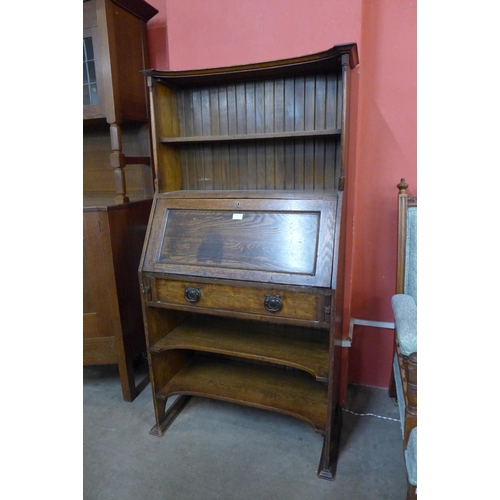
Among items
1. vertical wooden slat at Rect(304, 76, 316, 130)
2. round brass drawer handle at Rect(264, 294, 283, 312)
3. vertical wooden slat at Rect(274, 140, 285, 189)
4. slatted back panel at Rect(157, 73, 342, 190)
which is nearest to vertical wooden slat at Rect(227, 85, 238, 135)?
slatted back panel at Rect(157, 73, 342, 190)

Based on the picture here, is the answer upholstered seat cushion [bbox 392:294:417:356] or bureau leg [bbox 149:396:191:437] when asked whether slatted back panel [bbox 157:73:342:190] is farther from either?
bureau leg [bbox 149:396:191:437]

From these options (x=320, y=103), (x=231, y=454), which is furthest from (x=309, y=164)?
(x=231, y=454)

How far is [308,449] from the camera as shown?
1624 mm

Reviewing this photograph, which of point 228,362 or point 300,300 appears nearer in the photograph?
point 300,300

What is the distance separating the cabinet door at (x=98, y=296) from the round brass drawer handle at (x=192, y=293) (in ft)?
1.75

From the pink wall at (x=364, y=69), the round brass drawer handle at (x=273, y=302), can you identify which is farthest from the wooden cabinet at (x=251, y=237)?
the pink wall at (x=364, y=69)

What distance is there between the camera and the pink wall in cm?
157

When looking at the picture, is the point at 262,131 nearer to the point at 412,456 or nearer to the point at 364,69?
the point at 364,69

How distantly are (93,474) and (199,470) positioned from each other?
0.46 meters

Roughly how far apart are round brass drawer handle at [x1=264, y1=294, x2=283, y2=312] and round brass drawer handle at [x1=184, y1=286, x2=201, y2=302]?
0.30 m

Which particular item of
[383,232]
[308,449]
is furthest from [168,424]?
[383,232]

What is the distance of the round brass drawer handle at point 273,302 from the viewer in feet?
4.45

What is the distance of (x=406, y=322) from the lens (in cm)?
115
